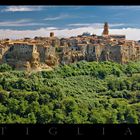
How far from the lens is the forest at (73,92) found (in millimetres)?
3088

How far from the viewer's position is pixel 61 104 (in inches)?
127

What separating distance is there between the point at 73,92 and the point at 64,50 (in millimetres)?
392

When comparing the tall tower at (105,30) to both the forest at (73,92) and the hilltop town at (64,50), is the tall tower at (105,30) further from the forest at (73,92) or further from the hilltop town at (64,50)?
the forest at (73,92)

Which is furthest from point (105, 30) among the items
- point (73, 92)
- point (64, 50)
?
point (73, 92)

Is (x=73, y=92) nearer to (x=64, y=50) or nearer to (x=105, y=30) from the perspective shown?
(x=64, y=50)

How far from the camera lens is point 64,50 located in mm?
3326

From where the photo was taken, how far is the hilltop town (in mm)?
3059

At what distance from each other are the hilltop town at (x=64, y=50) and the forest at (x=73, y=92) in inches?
2.8

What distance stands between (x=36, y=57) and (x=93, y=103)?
660 millimetres

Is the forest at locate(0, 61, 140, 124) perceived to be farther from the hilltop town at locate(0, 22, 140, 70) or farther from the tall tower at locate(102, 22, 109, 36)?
the tall tower at locate(102, 22, 109, 36)
